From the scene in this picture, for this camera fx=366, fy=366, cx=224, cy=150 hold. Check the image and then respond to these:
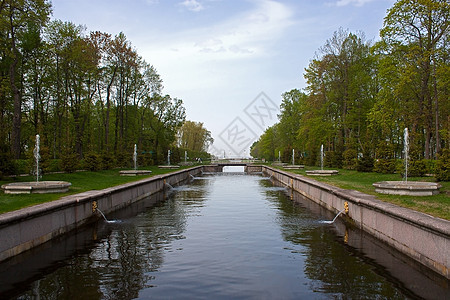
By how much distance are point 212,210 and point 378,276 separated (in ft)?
29.6

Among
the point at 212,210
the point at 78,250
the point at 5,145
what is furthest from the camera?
the point at 5,145

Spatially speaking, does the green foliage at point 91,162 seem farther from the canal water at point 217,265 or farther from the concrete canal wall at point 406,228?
the concrete canal wall at point 406,228

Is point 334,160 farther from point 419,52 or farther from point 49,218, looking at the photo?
point 49,218

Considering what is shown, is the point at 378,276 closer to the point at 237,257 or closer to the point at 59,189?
the point at 237,257

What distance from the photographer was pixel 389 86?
2975cm

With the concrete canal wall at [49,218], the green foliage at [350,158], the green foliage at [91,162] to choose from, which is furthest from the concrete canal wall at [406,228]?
the green foliage at [91,162]

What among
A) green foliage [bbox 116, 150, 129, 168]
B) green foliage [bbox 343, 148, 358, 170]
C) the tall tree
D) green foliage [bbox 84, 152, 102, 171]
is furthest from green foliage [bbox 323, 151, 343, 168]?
the tall tree

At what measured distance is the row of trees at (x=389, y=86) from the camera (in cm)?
2600

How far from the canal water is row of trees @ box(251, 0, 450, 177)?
43.7 feet

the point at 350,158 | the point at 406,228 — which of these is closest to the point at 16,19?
the point at 406,228

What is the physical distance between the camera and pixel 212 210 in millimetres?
15250

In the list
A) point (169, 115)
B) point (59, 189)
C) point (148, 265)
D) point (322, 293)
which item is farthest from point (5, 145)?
point (169, 115)

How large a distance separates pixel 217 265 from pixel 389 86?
27.0 m

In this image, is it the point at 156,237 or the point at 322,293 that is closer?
the point at 322,293
